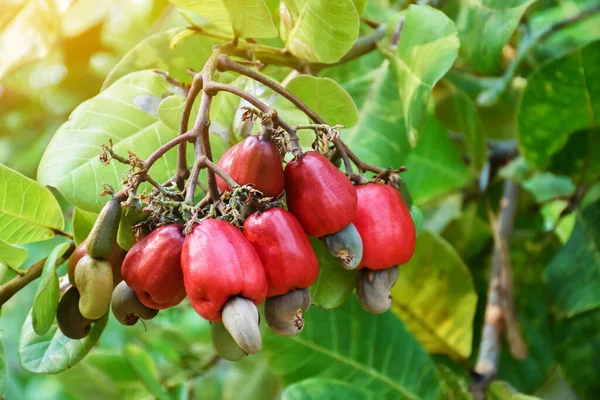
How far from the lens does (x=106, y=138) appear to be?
1.13 m

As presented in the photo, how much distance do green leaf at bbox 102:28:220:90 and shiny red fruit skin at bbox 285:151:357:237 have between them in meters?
0.43

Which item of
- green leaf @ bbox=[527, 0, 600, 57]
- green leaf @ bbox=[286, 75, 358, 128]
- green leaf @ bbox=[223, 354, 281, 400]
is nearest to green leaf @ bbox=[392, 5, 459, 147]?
green leaf @ bbox=[286, 75, 358, 128]

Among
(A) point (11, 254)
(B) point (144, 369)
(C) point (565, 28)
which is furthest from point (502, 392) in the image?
(C) point (565, 28)

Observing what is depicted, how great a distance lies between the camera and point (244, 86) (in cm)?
125

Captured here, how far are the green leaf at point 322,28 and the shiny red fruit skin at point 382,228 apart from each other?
268mm

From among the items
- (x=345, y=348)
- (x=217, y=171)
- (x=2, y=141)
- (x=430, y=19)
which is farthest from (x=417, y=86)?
(x=2, y=141)

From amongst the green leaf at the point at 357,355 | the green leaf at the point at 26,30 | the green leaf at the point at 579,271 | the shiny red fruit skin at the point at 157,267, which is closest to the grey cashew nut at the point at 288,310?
the shiny red fruit skin at the point at 157,267

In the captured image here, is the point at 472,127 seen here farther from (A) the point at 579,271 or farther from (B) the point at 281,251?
(B) the point at 281,251

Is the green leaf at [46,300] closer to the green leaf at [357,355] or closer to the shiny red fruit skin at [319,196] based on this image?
the shiny red fruit skin at [319,196]

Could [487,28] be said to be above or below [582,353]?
above

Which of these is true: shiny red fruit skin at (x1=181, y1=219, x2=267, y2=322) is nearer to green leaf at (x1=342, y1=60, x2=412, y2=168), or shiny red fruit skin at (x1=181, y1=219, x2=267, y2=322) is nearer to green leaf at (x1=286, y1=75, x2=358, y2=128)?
green leaf at (x1=286, y1=75, x2=358, y2=128)

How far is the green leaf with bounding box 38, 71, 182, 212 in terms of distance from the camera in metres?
1.06

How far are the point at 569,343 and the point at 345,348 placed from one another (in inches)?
25.1

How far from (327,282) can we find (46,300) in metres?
0.40
